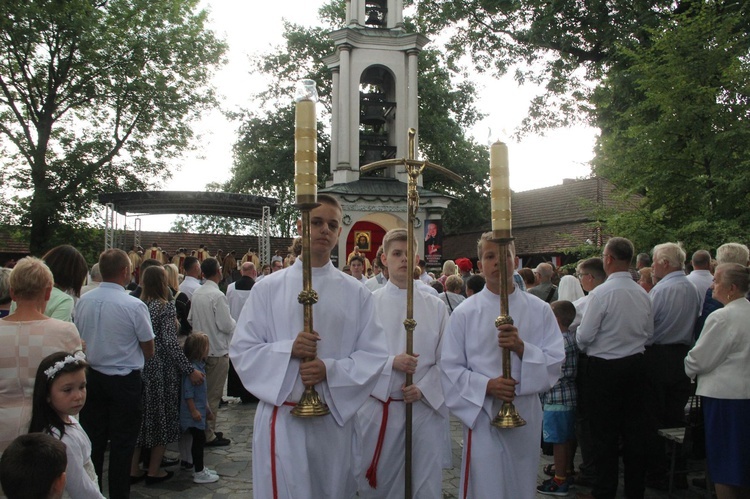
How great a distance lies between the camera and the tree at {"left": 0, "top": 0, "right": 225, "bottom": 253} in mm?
22578

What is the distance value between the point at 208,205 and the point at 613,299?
16846 mm

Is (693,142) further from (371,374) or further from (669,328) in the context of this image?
(371,374)

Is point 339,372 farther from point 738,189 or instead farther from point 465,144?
point 465,144

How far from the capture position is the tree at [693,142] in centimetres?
959

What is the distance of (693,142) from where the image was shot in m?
9.89

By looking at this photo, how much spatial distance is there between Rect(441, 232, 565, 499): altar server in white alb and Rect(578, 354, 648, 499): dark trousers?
68.3 inches

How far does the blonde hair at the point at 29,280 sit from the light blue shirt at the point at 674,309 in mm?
5065

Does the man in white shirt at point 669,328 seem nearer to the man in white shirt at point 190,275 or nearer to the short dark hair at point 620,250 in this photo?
the short dark hair at point 620,250

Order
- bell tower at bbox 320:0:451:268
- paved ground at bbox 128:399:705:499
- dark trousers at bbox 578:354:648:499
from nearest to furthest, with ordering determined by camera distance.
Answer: dark trousers at bbox 578:354:648:499 < paved ground at bbox 128:399:705:499 < bell tower at bbox 320:0:451:268

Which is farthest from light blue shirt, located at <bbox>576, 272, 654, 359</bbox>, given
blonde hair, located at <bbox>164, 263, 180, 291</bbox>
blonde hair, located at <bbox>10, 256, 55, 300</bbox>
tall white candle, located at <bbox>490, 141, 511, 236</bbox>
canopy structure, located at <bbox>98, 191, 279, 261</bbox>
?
canopy structure, located at <bbox>98, 191, 279, 261</bbox>

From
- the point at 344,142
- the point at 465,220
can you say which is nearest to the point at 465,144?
the point at 465,220

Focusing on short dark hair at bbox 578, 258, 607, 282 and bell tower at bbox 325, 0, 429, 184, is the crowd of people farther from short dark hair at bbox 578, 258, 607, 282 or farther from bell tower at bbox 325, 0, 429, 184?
bell tower at bbox 325, 0, 429, 184

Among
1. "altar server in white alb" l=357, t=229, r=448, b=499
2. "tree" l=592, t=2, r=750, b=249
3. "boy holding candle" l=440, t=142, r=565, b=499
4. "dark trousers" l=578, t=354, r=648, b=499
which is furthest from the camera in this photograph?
"tree" l=592, t=2, r=750, b=249

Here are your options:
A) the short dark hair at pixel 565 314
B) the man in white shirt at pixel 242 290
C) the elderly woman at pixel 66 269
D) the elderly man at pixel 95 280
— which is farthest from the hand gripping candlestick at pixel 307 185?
the man in white shirt at pixel 242 290
